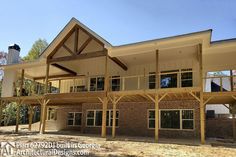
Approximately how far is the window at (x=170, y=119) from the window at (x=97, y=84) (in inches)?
232

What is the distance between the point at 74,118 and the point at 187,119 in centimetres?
1080

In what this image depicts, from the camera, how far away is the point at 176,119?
17.2 m

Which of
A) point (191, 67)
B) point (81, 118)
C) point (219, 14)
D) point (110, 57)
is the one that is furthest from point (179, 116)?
point (81, 118)

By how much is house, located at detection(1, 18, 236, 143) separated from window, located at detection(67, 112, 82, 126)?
0.09m

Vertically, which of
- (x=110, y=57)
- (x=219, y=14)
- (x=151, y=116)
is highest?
(x=219, y=14)

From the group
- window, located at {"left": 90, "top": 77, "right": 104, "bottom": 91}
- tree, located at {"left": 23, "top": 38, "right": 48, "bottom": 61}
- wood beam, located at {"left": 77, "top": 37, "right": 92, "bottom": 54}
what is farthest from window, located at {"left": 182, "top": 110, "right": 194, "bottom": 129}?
tree, located at {"left": 23, "top": 38, "right": 48, "bottom": 61}

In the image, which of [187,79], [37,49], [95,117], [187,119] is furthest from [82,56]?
[37,49]

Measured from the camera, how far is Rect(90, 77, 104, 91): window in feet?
68.1

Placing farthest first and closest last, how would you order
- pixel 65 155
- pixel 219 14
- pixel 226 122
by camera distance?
pixel 226 122 → pixel 219 14 → pixel 65 155

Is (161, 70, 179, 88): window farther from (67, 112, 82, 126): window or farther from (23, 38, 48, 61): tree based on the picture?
(23, 38, 48, 61): tree

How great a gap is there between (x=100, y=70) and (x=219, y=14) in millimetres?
10094

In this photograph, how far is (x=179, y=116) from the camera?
17172 mm

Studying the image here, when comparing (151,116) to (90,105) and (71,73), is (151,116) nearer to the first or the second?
(90,105)

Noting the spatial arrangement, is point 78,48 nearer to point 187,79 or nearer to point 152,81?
point 152,81
